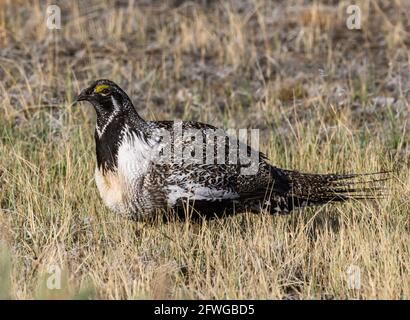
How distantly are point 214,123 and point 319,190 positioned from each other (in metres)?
2.80

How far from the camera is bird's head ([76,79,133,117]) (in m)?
6.70

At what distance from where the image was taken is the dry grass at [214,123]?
585 cm

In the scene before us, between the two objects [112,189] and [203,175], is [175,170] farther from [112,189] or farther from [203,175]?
[112,189]

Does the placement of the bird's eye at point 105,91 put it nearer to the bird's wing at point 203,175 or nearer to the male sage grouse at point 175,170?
the male sage grouse at point 175,170

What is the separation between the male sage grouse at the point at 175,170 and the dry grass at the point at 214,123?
0.21 m

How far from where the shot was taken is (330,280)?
589 cm

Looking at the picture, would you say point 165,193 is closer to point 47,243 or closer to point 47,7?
point 47,243

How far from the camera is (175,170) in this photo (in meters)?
6.40

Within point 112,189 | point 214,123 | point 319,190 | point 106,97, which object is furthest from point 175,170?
point 214,123

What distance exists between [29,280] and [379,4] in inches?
338

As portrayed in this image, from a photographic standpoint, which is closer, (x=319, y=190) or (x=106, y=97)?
(x=106, y=97)

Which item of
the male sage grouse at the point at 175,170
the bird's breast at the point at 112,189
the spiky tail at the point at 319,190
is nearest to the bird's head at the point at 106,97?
the male sage grouse at the point at 175,170

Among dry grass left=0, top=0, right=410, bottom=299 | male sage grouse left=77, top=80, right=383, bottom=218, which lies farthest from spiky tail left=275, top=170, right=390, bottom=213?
dry grass left=0, top=0, right=410, bottom=299
